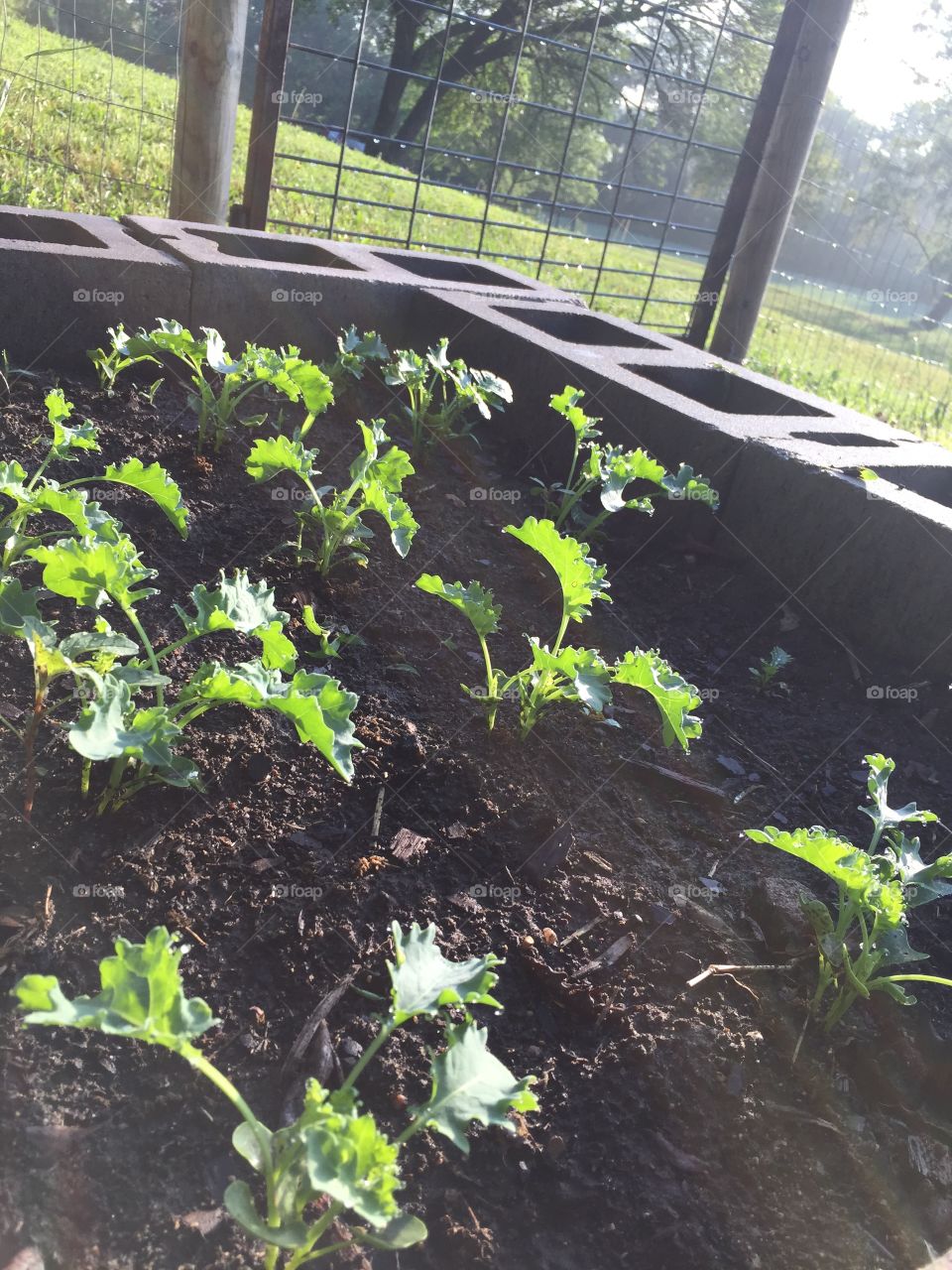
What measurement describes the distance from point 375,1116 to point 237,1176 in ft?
0.64

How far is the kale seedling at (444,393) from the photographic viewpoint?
3.04 meters

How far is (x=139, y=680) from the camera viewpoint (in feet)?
4.94

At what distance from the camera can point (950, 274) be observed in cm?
4266

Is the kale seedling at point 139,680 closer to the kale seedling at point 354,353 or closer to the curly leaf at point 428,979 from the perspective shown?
the curly leaf at point 428,979

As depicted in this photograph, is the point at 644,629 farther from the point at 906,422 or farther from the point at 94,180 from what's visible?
the point at 906,422

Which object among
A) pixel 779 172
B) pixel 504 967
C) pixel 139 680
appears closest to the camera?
pixel 139 680

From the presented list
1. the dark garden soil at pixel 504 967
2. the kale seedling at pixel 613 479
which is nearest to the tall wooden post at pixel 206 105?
the kale seedling at pixel 613 479

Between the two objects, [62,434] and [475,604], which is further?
[62,434]

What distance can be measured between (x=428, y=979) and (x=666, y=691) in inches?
30.4

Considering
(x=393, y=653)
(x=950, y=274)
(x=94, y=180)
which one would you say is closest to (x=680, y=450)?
(x=393, y=653)

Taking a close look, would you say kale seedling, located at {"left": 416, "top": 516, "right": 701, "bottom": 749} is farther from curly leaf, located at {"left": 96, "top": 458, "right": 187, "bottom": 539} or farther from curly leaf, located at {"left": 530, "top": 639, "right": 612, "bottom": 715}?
curly leaf, located at {"left": 96, "top": 458, "right": 187, "bottom": 539}

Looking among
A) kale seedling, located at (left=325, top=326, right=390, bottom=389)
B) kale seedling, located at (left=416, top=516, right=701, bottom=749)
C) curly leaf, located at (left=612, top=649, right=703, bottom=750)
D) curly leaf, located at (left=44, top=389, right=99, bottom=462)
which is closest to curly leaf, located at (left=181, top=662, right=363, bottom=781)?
kale seedling, located at (left=416, top=516, right=701, bottom=749)

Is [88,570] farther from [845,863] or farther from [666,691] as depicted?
[845,863]

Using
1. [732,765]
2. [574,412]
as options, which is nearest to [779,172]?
[574,412]
